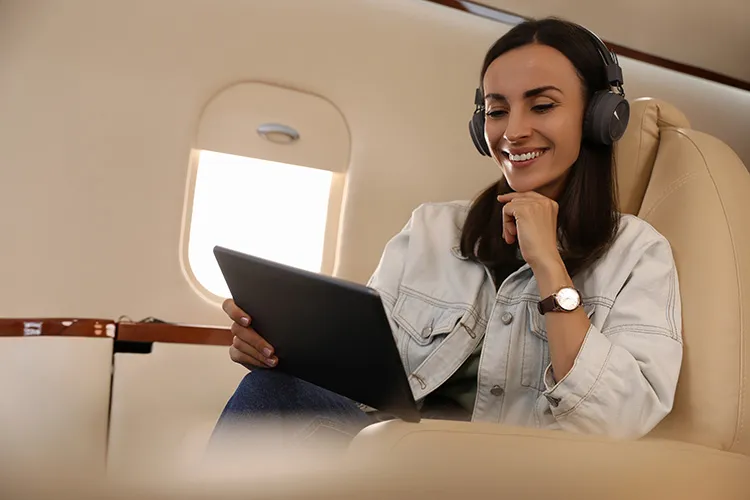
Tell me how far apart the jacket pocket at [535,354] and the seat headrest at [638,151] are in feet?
1.11

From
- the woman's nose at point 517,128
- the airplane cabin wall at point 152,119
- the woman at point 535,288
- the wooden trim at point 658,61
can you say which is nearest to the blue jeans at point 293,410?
the woman at point 535,288

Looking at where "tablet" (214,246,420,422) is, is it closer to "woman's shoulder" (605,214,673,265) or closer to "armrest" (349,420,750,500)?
"armrest" (349,420,750,500)

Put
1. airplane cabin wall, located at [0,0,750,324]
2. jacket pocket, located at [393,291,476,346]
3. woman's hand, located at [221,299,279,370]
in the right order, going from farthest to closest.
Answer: airplane cabin wall, located at [0,0,750,324]
jacket pocket, located at [393,291,476,346]
woman's hand, located at [221,299,279,370]

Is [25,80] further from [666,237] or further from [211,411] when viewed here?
[666,237]

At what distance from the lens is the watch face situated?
936 mm

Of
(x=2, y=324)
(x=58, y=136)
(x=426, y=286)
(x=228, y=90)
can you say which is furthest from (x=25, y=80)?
(x=426, y=286)

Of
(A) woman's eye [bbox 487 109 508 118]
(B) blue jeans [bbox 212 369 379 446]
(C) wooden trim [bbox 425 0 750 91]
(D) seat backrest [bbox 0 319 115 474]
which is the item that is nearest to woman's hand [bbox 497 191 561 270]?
(A) woman's eye [bbox 487 109 508 118]

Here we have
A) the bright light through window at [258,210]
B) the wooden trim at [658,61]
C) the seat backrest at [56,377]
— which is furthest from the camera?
the wooden trim at [658,61]

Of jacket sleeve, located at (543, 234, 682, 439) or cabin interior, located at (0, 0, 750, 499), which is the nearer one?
jacket sleeve, located at (543, 234, 682, 439)

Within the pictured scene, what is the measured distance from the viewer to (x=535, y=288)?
1105 millimetres

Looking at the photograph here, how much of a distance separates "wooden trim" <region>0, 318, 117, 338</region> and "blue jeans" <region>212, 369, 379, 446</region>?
0.65 m

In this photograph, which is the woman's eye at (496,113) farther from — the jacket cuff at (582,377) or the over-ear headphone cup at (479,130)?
the jacket cuff at (582,377)

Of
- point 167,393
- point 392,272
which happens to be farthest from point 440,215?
point 167,393

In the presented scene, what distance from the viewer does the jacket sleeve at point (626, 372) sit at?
0.89m
